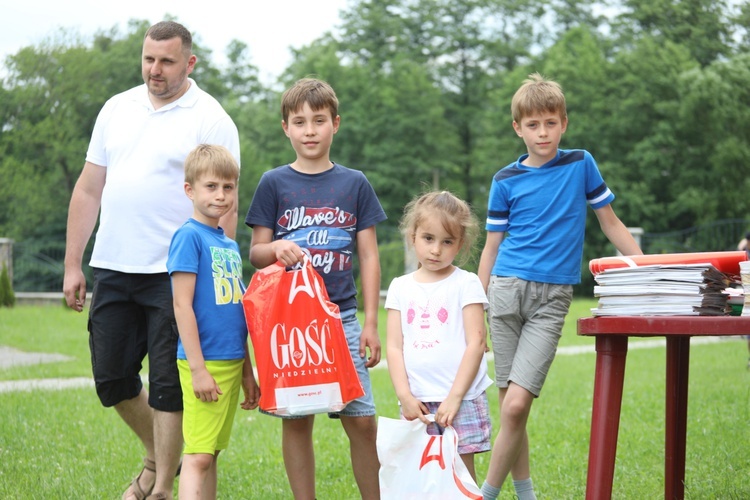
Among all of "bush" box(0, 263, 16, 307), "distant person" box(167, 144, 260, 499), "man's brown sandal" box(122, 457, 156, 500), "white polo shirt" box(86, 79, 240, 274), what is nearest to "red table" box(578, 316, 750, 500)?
"distant person" box(167, 144, 260, 499)

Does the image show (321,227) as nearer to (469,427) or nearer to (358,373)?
(358,373)

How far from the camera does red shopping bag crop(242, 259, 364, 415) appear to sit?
3.53m

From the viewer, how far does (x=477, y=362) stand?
352cm

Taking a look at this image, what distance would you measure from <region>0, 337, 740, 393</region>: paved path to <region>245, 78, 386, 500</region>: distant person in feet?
19.1

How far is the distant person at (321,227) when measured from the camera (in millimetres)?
3832

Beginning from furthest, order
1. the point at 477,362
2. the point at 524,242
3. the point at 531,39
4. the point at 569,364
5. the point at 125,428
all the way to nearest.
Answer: the point at 531,39 < the point at 569,364 < the point at 125,428 < the point at 524,242 < the point at 477,362

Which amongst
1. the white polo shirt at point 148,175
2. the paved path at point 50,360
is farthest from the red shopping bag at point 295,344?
the paved path at point 50,360

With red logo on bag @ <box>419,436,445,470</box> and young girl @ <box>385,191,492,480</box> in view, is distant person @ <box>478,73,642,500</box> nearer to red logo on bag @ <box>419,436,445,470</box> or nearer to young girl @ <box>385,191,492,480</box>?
young girl @ <box>385,191,492,480</box>

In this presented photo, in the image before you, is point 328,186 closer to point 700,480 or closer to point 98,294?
point 98,294

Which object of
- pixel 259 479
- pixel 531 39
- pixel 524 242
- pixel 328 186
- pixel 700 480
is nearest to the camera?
pixel 328 186

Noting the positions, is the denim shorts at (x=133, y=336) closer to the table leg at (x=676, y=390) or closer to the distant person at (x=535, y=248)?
the distant person at (x=535, y=248)

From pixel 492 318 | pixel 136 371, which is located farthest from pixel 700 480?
pixel 136 371

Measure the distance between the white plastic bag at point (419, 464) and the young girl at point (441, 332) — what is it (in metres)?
0.08

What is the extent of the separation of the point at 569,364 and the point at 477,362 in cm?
857
